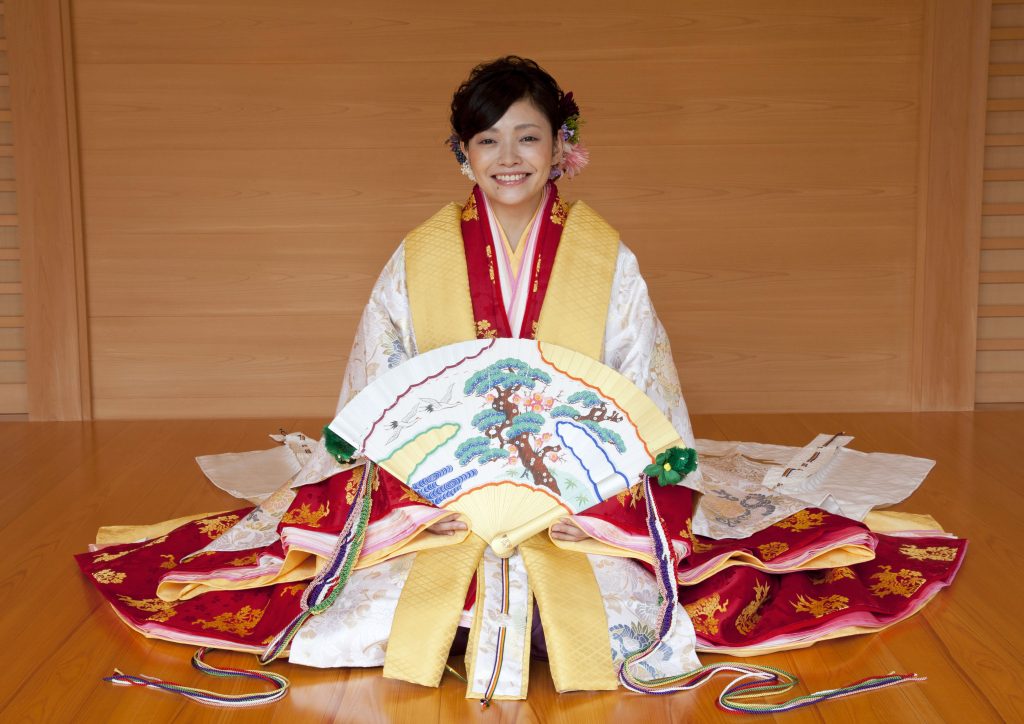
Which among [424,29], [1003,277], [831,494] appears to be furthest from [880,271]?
[424,29]

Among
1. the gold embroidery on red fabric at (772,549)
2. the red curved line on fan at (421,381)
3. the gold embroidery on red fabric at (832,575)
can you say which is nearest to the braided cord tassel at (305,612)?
the red curved line on fan at (421,381)

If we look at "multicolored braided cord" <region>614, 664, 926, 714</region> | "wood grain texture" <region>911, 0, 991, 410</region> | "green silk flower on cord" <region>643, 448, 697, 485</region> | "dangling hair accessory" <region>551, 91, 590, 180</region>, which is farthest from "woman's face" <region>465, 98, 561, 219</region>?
"wood grain texture" <region>911, 0, 991, 410</region>

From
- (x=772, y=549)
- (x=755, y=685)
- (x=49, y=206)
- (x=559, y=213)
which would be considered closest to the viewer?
(x=755, y=685)

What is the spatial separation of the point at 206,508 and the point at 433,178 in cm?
166

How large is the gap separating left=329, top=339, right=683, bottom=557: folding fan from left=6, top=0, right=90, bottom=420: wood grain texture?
2526 millimetres

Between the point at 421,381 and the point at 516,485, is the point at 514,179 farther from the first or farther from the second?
the point at 516,485

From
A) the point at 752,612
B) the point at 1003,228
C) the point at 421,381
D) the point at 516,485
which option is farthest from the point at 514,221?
the point at 1003,228

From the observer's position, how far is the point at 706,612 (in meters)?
2.35

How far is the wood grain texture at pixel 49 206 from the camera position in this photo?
4.34 m

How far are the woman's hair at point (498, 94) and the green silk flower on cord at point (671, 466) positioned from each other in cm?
82

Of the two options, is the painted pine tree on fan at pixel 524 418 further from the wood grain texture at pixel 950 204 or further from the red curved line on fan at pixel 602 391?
the wood grain texture at pixel 950 204

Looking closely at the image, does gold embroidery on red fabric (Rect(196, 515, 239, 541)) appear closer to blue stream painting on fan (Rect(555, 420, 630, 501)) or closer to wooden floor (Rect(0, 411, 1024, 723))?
wooden floor (Rect(0, 411, 1024, 723))

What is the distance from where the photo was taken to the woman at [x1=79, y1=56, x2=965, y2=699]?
225cm

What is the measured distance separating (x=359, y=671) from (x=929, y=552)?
1439 mm
